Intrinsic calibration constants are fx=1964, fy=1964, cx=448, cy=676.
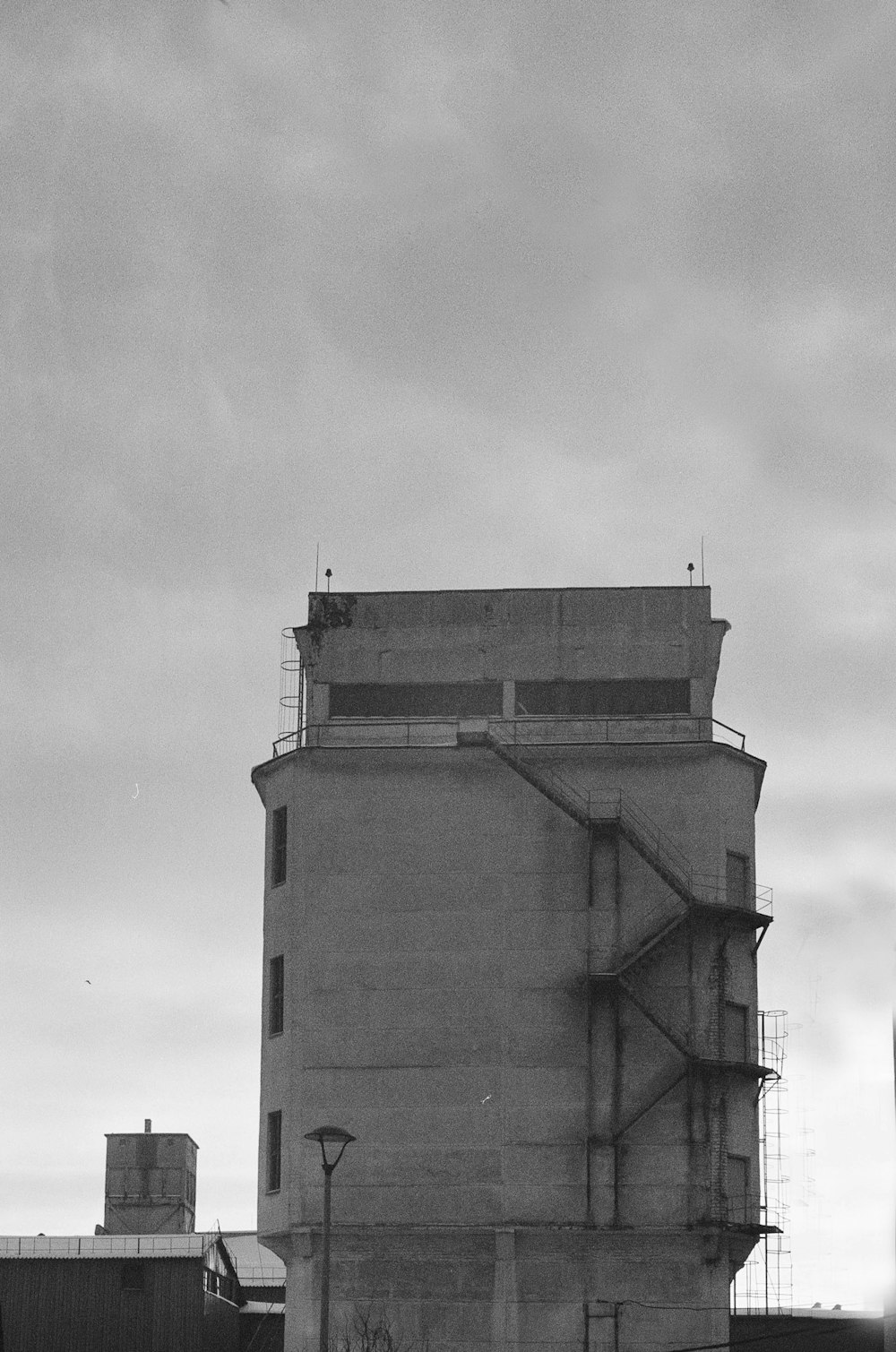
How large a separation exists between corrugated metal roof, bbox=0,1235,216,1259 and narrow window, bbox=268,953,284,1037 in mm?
15715

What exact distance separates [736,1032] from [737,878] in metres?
5.14

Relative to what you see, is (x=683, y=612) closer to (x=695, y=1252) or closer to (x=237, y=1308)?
(x=695, y=1252)

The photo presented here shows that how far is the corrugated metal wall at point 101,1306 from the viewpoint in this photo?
74.1 m

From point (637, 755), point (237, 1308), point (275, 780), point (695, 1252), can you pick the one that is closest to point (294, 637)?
point (275, 780)

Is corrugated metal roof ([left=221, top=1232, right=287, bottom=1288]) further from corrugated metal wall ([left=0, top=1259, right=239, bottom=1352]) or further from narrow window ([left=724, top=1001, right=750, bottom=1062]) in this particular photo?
narrow window ([left=724, top=1001, right=750, bottom=1062])

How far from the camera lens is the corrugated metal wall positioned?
7406 cm

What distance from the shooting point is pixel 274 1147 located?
64.2 meters

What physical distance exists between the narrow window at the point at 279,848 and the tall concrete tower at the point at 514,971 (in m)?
0.16

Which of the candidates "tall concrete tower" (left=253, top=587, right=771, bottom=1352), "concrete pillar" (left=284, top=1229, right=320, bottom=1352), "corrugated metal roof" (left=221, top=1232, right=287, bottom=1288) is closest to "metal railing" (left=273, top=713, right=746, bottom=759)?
"tall concrete tower" (left=253, top=587, right=771, bottom=1352)

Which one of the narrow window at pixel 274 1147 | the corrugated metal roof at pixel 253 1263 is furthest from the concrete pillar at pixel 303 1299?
the corrugated metal roof at pixel 253 1263

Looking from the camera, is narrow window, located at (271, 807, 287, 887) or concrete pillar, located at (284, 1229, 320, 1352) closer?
concrete pillar, located at (284, 1229, 320, 1352)

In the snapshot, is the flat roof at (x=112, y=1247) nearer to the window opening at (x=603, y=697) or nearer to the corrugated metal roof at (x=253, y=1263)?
the corrugated metal roof at (x=253, y=1263)

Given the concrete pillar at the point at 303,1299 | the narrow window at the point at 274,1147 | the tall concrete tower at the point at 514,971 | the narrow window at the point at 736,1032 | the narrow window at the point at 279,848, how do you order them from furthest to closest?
the narrow window at the point at 279,848 < the narrow window at the point at 274,1147 < the narrow window at the point at 736,1032 < the tall concrete tower at the point at 514,971 < the concrete pillar at the point at 303,1299

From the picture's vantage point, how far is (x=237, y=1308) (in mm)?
86562
